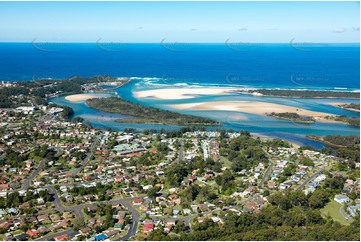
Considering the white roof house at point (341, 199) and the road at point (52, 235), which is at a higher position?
the white roof house at point (341, 199)

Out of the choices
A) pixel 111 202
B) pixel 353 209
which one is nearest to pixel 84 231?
pixel 111 202

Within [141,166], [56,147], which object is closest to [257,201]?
[141,166]

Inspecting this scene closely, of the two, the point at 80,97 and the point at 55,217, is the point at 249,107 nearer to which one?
the point at 80,97

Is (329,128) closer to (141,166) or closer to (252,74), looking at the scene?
(141,166)

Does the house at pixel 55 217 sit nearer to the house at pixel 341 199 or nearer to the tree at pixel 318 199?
the tree at pixel 318 199

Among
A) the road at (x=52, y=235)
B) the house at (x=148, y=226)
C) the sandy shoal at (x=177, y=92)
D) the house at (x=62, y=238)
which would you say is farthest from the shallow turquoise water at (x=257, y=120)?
the house at (x=62, y=238)

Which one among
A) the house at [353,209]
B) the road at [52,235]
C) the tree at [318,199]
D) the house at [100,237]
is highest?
the tree at [318,199]
